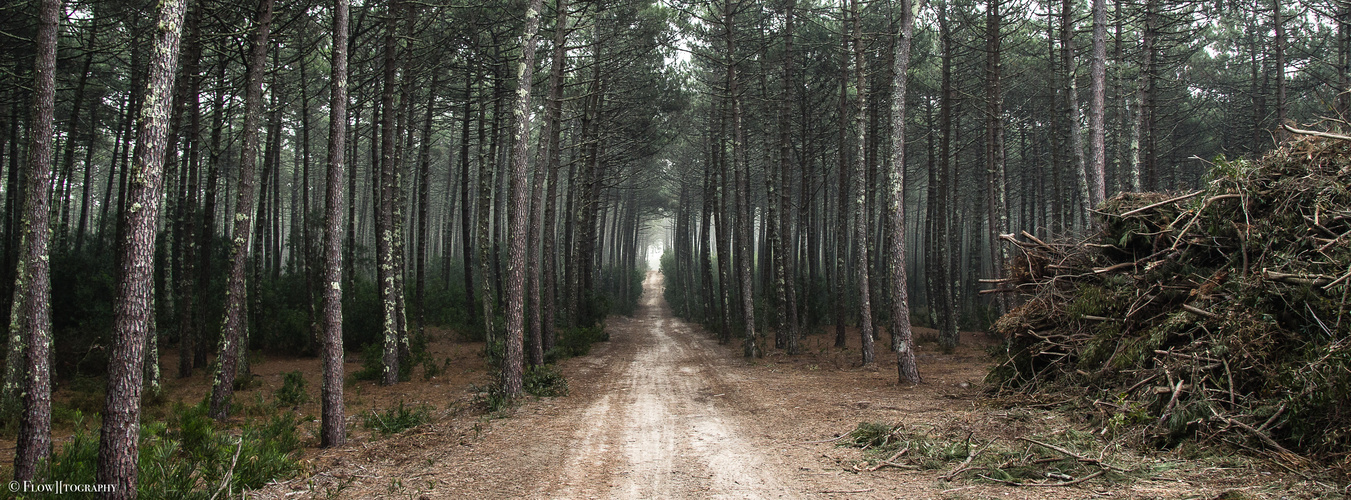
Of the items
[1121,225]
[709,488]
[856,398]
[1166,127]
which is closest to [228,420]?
[709,488]

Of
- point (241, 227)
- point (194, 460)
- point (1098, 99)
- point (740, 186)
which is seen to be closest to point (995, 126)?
point (1098, 99)

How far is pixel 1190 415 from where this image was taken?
5.19 meters

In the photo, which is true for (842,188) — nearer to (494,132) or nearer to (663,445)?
(494,132)

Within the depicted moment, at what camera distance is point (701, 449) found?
243 inches

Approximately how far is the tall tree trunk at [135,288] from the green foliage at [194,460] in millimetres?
242

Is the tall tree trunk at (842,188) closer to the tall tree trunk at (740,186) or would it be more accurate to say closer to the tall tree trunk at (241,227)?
the tall tree trunk at (740,186)

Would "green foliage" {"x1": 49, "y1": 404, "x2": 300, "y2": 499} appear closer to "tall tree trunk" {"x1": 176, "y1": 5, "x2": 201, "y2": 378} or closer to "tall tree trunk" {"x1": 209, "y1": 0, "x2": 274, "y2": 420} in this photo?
"tall tree trunk" {"x1": 209, "y1": 0, "x2": 274, "y2": 420}

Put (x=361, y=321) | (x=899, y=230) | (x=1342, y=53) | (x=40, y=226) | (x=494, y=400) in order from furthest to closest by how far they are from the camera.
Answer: (x=1342, y=53) → (x=361, y=321) → (x=899, y=230) → (x=494, y=400) → (x=40, y=226)

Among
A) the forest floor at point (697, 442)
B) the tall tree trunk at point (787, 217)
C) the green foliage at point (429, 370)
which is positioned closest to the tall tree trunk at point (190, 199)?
the forest floor at point (697, 442)

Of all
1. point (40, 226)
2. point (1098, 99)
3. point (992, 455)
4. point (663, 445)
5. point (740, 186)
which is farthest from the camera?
point (740, 186)

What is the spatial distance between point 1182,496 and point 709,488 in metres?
3.15

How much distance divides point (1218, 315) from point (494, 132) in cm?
1509

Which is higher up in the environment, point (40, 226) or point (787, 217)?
point (787, 217)

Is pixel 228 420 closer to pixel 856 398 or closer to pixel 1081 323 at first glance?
pixel 856 398
